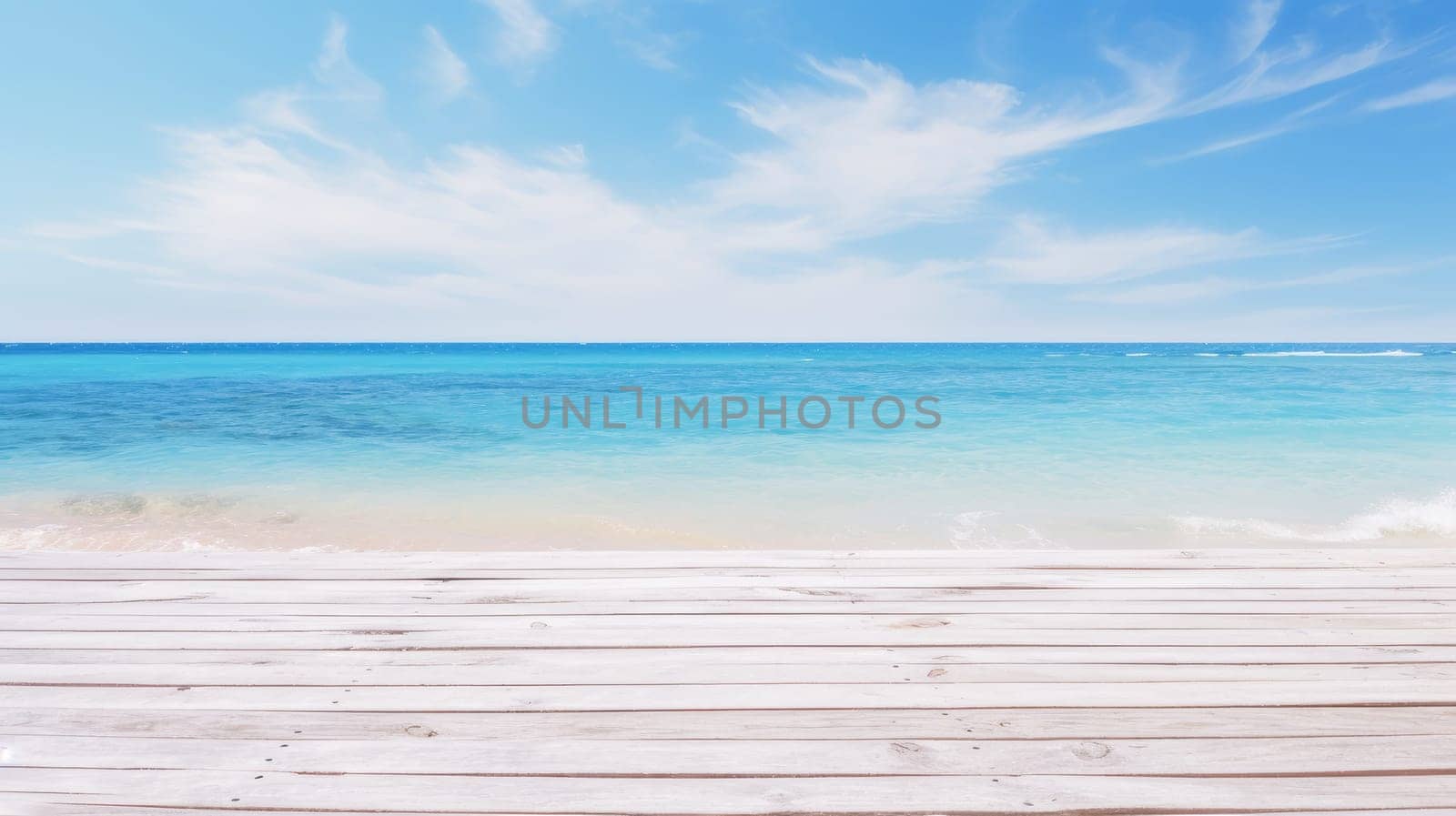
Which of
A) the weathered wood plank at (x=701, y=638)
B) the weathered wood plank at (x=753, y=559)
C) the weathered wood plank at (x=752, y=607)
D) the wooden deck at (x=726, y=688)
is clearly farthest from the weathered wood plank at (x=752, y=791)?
the weathered wood plank at (x=753, y=559)

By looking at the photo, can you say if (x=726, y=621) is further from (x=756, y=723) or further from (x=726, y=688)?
(x=756, y=723)

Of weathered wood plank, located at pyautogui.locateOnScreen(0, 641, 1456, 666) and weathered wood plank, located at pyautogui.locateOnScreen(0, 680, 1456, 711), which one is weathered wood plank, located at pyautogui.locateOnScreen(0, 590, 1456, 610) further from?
weathered wood plank, located at pyautogui.locateOnScreen(0, 680, 1456, 711)

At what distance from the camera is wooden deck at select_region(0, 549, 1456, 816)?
1688mm

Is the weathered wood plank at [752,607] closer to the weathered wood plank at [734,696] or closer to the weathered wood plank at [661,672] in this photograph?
the weathered wood plank at [661,672]

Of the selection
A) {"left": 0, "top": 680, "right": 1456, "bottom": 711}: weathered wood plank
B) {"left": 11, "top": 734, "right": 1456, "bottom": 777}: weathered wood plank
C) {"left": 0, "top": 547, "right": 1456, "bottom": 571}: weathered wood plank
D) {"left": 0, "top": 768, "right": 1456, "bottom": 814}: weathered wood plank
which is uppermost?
{"left": 0, "top": 547, "right": 1456, "bottom": 571}: weathered wood plank

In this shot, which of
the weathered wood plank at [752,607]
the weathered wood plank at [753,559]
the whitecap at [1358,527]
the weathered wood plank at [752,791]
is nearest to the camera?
the weathered wood plank at [752,791]

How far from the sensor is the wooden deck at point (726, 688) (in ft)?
5.54

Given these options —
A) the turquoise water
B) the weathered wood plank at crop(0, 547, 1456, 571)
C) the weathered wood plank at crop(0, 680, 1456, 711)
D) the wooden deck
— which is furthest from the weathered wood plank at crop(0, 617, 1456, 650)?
the turquoise water

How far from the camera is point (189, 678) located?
2180 millimetres

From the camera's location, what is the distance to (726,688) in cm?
213

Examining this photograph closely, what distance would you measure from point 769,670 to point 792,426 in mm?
12021

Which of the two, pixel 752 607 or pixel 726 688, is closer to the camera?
pixel 726 688

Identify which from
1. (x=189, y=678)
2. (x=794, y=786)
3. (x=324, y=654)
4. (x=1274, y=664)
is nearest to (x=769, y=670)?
(x=794, y=786)

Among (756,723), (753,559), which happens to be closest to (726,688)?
(756,723)
